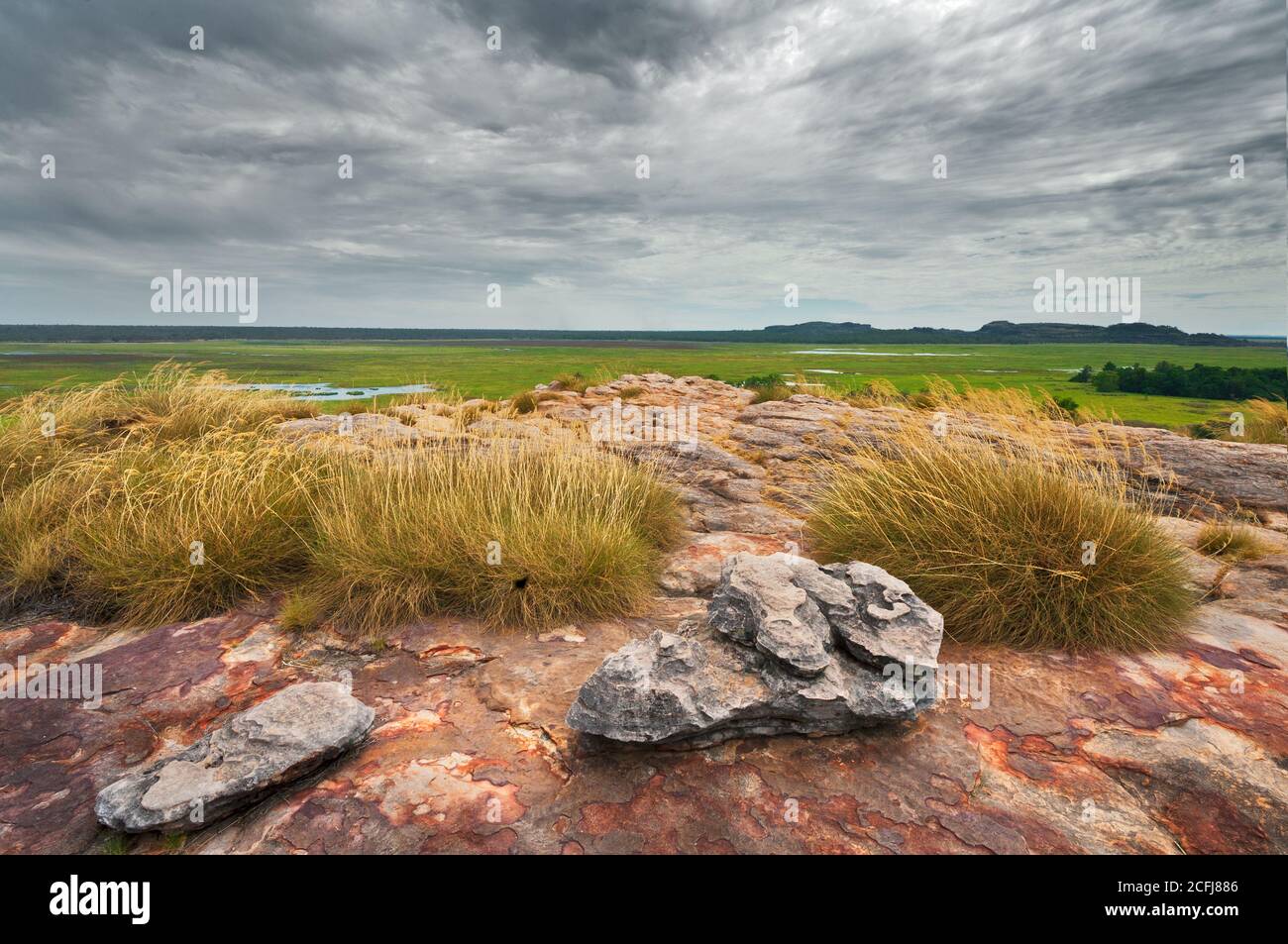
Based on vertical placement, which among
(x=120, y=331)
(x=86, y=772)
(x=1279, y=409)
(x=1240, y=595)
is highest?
(x=120, y=331)

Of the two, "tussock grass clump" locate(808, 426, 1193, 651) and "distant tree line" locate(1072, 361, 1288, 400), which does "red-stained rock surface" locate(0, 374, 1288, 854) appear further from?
"distant tree line" locate(1072, 361, 1288, 400)

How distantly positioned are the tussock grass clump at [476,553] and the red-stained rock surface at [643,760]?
30cm

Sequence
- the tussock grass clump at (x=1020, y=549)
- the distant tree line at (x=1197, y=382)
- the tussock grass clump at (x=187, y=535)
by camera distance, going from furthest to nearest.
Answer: the distant tree line at (x=1197, y=382)
the tussock grass clump at (x=187, y=535)
the tussock grass clump at (x=1020, y=549)

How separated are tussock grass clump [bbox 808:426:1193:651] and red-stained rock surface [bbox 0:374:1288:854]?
0.26 m

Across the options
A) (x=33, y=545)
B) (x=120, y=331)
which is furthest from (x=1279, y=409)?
(x=120, y=331)

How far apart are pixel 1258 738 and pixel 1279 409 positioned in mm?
18006

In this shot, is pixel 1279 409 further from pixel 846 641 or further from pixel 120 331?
pixel 120 331

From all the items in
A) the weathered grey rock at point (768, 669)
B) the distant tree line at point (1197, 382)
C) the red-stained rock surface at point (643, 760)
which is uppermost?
the distant tree line at point (1197, 382)

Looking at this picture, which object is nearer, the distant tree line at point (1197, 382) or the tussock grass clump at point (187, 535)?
the tussock grass clump at point (187, 535)

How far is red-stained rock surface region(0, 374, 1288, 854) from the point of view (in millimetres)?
2879

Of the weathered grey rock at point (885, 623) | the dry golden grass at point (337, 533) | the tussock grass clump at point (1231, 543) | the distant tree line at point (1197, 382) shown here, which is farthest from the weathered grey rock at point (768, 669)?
the distant tree line at point (1197, 382)

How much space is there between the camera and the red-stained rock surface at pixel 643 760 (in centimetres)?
288

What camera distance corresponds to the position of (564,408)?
616 inches

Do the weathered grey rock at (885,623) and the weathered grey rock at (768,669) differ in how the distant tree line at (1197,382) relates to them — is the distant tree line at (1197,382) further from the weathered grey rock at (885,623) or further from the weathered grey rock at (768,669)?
the weathered grey rock at (768,669)
